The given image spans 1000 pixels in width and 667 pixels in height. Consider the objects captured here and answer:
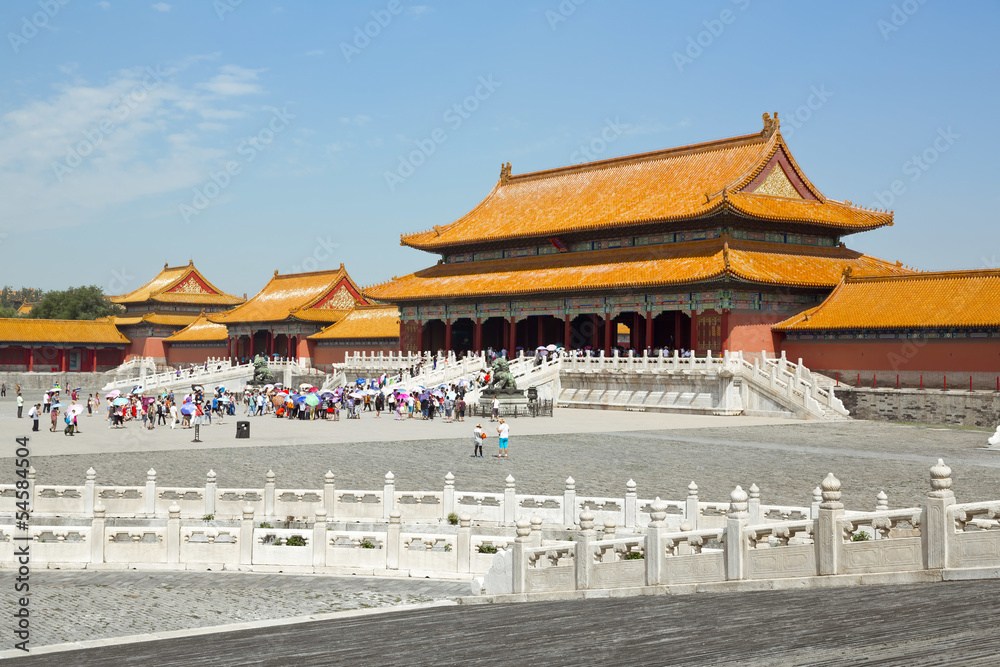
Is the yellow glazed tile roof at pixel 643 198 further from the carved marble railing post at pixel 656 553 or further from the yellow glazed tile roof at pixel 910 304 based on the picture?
the carved marble railing post at pixel 656 553

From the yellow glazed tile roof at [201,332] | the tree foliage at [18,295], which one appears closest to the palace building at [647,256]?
the yellow glazed tile roof at [201,332]

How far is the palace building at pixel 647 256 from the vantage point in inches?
1944

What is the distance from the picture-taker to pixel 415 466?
88.3ft

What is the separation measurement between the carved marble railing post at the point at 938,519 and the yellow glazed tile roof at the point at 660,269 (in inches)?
1407

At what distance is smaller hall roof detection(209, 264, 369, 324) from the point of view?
258 feet

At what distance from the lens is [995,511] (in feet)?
38.7

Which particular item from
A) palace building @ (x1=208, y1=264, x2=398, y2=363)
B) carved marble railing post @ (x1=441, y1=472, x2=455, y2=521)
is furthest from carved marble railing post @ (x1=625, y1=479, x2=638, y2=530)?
palace building @ (x1=208, y1=264, x2=398, y2=363)

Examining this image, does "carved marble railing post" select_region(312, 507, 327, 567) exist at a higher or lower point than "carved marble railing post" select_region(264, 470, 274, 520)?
lower

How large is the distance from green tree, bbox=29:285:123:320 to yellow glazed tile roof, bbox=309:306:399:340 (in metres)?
41.6

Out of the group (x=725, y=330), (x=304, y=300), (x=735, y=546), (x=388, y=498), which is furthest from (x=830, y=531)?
(x=304, y=300)

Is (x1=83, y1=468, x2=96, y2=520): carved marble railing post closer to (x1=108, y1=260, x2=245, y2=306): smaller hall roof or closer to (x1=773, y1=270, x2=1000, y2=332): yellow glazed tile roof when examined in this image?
(x1=773, y1=270, x2=1000, y2=332): yellow glazed tile roof

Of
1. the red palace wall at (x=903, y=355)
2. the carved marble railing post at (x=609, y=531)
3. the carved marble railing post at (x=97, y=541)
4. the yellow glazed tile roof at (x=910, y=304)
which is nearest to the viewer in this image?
the carved marble railing post at (x=609, y=531)

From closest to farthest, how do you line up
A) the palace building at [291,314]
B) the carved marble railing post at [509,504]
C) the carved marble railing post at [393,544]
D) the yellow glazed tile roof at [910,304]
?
1. the carved marble railing post at [393,544]
2. the carved marble railing post at [509,504]
3. the yellow glazed tile roof at [910,304]
4. the palace building at [291,314]

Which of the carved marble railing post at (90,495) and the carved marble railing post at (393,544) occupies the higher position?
the carved marble railing post at (90,495)
